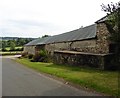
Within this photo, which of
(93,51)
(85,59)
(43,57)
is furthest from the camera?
(43,57)

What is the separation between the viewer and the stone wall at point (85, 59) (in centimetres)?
2344

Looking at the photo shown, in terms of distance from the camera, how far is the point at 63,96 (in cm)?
1118

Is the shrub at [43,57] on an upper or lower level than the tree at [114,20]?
lower

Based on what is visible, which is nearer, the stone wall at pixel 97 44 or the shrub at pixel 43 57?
the stone wall at pixel 97 44

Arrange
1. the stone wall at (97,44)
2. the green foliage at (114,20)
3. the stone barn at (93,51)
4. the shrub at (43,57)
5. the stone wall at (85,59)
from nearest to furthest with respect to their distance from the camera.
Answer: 1. the green foliage at (114,20)
2. the stone wall at (85,59)
3. the stone barn at (93,51)
4. the stone wall at (97,44)
5. the shrub at (43,57)

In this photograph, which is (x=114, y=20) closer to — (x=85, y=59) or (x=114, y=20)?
(x=114, y=20)

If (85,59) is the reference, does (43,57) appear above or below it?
below

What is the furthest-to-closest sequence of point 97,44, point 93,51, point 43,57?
point 43,57 < point 93,51 < point 97,44

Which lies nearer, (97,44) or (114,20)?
(114,20)

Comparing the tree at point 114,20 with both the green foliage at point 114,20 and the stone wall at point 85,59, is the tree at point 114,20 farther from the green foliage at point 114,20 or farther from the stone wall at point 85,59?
the stone wall at point 85,59

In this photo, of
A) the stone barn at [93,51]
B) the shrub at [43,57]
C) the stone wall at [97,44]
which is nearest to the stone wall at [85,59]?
the stone barn at [93,51]

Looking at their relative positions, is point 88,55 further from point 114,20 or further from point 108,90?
point 108,90

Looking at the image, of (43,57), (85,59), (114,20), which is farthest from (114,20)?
(43,57)

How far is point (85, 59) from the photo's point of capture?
1049 inches
